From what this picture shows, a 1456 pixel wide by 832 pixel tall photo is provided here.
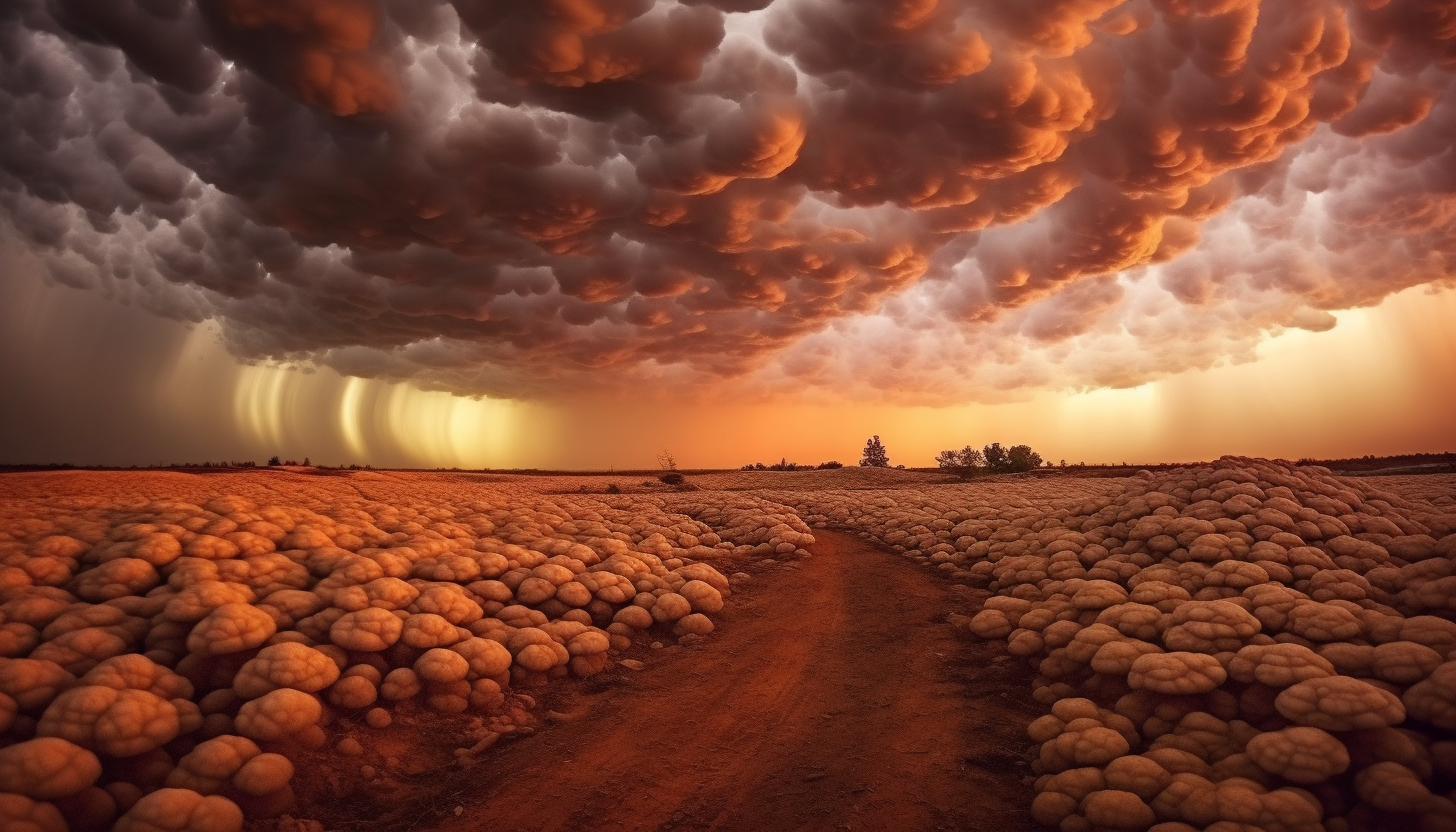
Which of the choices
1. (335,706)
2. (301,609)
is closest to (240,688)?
(335,706)

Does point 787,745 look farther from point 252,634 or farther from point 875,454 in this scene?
point 875,454

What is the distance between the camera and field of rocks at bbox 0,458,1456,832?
5.44 m

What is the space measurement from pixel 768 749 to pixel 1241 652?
16.2ft

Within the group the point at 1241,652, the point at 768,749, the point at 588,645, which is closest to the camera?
the point at 1241,652

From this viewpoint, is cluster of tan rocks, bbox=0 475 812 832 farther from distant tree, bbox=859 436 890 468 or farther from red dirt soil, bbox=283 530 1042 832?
distant tree, bbox=859 436 890 468

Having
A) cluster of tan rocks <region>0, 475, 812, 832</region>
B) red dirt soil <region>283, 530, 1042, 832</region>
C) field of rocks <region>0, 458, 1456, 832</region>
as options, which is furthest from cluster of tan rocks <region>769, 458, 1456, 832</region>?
cluster of tan rocks <region>0, 475, 812, 832</region>

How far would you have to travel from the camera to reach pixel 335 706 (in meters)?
7.22

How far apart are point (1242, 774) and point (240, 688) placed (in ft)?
30.0

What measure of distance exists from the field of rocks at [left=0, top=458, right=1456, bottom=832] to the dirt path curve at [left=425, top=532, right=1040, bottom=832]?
1.60 feet

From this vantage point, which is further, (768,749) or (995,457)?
Answer: (995,457)

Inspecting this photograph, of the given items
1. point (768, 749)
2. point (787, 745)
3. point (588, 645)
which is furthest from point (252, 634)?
point (787, 745)

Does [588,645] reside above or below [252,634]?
below

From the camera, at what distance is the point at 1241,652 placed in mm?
6832

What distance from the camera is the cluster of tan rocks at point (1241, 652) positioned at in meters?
5.33
